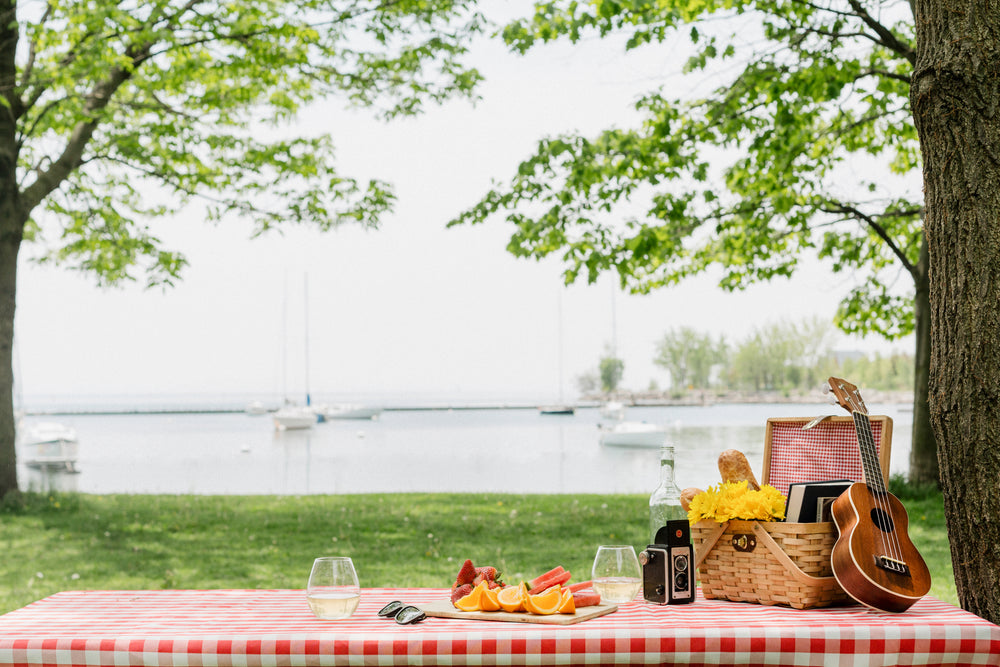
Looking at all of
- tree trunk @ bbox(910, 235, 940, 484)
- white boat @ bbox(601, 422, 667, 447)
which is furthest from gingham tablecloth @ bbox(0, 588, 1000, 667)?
white boat @ bbox(601, 422, 667, 447)

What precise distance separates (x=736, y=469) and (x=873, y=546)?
44 cm

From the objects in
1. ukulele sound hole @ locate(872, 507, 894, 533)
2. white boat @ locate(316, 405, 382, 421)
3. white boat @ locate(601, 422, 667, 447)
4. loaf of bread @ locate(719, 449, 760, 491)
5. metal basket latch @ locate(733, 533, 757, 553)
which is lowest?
white boat @ locate(316, 405, 382, 421)

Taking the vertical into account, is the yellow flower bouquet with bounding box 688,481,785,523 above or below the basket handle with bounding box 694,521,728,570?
above

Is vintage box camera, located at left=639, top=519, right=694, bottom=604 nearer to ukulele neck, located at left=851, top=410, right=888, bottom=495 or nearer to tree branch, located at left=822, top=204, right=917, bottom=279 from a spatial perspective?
ukulele neck, located at left=851, top=410, right=888, bottom=495

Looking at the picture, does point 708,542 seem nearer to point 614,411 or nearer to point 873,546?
point 873,546

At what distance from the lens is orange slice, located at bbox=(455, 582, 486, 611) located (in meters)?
2.15

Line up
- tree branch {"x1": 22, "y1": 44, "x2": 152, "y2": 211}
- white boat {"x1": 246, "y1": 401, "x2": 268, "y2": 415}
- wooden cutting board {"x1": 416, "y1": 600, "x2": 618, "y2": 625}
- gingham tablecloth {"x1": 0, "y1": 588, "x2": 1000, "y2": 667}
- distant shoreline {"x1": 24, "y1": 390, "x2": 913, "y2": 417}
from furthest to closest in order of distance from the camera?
white boat {"x1": 246, "y1": 401, "x2": 268, "y2": 415} < distant shoreline {"x1": 24, "y1": 390, "x2": 913, "y2": 417} < tree branch {"x1": 22, "y1": 44, "x2": 152, "y2": 211} < wooden cutting board {"x1": 416, "y1": 600, "x2": 618, "y2": 625} < gingham tablecloth {"x1": 0, "y1": 588, "x2": 1000, "y2": 667}

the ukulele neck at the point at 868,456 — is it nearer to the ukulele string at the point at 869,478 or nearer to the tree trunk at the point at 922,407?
the ukulele string at the point at 869,478

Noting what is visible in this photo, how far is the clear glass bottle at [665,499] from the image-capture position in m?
2.41

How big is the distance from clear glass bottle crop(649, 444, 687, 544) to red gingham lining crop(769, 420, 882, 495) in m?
0.57

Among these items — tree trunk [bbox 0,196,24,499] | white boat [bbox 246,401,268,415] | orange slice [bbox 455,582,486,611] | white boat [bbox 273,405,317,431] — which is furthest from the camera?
white boat [bbox 246,401,268,415]

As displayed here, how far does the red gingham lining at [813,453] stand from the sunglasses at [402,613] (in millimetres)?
1332

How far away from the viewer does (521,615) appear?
2.06m

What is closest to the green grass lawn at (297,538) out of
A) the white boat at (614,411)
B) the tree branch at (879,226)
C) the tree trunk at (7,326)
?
the tree trunk at (7,326)
